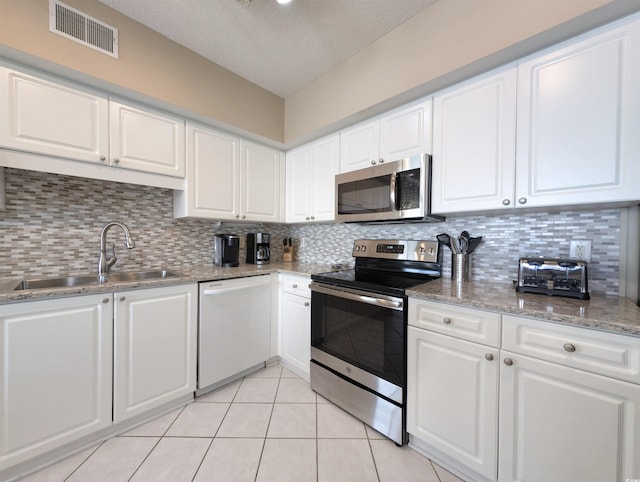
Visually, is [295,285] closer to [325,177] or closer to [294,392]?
[294,392]

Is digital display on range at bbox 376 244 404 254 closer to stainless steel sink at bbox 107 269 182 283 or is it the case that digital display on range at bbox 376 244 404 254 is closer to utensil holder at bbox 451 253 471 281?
utensil holder at bbox 451 253 471 281

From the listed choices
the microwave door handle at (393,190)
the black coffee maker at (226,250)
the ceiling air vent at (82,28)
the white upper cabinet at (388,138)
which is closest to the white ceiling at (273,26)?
the ceiling air vent at (82,28)

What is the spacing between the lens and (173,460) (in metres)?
1.33

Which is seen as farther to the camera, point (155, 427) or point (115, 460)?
point (155, 427)

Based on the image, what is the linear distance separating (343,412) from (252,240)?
5.66ft

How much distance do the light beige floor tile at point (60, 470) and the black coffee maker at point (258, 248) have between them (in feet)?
5.53

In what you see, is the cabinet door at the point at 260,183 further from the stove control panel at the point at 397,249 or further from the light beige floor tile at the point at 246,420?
the light beige floor tile at the point at 246,420

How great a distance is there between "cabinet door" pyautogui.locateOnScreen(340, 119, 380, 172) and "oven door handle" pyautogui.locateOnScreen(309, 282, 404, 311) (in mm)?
992

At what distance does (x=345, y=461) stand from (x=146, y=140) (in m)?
2.39

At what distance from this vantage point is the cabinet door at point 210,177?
2.04m

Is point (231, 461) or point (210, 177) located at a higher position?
point (210, 177)

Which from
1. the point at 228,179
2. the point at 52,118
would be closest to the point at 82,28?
the point at 52,118

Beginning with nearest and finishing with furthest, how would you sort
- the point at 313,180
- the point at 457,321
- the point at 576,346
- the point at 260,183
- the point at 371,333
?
1. the point at 576,346
2. the point at 457,321
3. the point at 371,333
4. the point at 313,180
5. the point at 260,183

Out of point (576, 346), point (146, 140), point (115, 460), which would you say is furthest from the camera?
point (146, 140)
